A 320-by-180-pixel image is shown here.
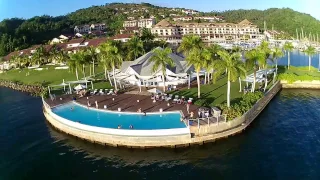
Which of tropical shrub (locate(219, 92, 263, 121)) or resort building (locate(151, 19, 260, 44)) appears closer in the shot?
tropical shrub (locate(219, 92, 263, 121))

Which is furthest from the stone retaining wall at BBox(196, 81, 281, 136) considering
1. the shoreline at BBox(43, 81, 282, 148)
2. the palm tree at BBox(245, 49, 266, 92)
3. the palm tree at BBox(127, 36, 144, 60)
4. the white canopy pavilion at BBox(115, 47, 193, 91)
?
the palm tree at BBox(127, 36, 144, 60)

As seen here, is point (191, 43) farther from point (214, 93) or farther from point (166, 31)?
point (166, 31)

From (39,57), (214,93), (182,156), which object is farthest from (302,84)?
(39,57)

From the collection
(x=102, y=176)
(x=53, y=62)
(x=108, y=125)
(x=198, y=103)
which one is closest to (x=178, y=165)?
(x=102, y=176)

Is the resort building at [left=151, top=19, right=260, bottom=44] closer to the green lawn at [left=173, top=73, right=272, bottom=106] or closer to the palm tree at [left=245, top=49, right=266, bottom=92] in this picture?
the green lawn at [left=173, top=73, right=272, bottom=106]

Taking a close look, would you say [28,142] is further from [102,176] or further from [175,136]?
[175,136]

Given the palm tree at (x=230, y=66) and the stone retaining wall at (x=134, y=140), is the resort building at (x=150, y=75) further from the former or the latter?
the stone retaining wall at (x=134, y=140)
